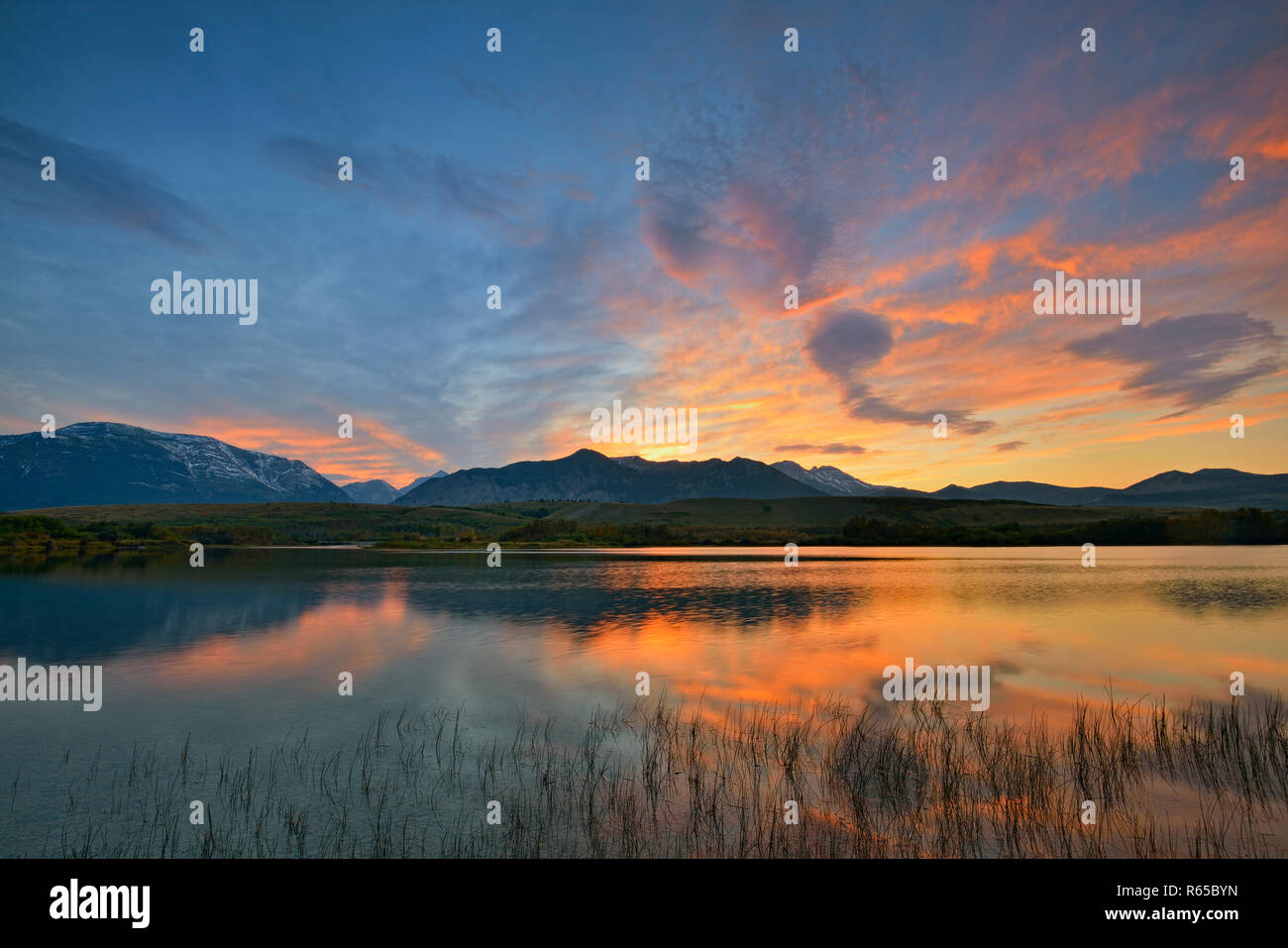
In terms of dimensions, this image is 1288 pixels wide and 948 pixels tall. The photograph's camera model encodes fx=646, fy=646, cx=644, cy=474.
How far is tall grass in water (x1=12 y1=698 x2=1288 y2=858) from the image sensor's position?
1066 cm

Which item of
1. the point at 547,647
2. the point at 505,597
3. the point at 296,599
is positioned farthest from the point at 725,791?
the point at 296,599

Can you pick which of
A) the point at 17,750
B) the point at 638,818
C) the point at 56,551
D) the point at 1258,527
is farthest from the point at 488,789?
the point at 1258,527

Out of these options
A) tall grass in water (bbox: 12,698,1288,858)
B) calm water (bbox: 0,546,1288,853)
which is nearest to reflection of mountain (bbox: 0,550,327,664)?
calm water (bbox: 0,546,1288,853)

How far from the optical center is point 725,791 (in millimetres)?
12766

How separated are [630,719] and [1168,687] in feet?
60.2

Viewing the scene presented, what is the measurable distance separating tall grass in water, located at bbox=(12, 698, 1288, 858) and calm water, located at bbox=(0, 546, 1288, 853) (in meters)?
1.56

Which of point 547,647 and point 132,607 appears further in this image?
point 132,607

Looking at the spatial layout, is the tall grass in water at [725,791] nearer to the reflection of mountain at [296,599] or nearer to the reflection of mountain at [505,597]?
the reflection of mountain at [505,597]

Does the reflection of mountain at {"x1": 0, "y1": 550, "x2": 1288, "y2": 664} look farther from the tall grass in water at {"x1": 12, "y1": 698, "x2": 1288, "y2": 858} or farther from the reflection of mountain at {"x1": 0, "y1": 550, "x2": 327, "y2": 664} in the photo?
the tall grass in water at {"x1": 12, "y1": 698, "x2": 1288, "y2": 858}

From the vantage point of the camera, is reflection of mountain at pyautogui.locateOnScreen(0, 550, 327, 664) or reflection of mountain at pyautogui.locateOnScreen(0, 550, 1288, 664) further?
reflection of mountain at pyautogui.locateOnScreen(0, 550, 1288, 664)

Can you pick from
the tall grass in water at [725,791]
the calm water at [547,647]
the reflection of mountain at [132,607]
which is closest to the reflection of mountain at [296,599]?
the reflection of mountain at [132,607]

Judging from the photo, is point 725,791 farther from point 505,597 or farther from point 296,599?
point 296,599

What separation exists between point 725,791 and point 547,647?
1841 cm
